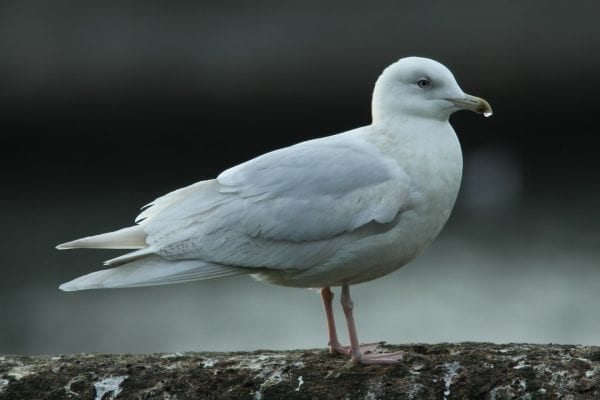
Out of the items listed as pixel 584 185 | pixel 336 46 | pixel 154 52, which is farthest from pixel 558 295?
pixel 154 52

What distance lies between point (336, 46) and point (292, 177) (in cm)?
1741

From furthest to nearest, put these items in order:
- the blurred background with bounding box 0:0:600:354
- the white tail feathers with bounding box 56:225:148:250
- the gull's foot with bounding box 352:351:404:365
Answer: the blurred background with bounding box 0:0:600:354 < the white tail feathers with bounding box 56:225:148:250 < the gull's foot with bounding box 352:351:404:365

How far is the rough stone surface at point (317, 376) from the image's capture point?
5.43 metres

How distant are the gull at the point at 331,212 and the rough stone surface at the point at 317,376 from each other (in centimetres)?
23

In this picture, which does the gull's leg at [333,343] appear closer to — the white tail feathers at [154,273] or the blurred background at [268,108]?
the white tail feathers at [154,273]

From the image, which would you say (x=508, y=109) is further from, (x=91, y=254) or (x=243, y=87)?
(x=91, y=254)

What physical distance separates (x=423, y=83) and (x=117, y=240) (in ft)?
5.55

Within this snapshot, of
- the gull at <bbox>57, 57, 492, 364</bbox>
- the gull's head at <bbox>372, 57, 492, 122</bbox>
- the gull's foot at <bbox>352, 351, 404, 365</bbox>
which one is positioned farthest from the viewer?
the gull's head at <bbox>372, 57, 492, 122</bbox>

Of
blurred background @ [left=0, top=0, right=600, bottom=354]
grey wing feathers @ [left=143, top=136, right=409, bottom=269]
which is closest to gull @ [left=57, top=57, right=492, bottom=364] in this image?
grey wing feathers @ [left=143, top=136, right=409, bottom=269]

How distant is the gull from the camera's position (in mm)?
5926

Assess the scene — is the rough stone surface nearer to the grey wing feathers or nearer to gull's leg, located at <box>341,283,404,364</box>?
gull's leg, located at <box>341,283,404,364</box>

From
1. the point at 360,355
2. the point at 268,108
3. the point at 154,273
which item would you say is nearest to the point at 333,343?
the point at 360,355

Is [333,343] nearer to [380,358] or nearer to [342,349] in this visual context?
[342,349]

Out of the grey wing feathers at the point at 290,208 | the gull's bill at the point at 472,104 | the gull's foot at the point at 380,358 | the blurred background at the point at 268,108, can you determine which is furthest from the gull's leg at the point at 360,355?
the blurred background at the point at 268,108
